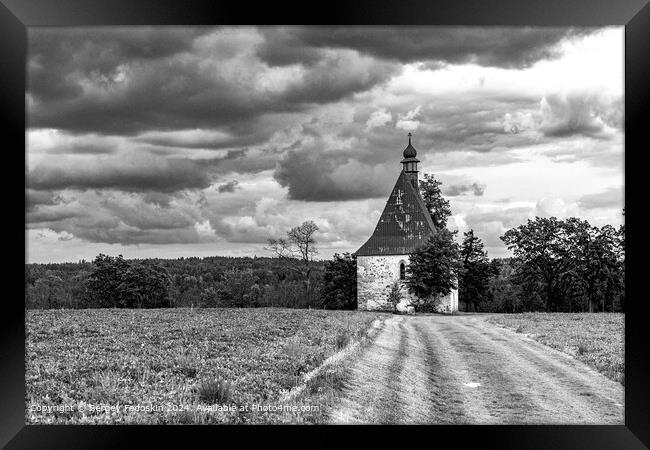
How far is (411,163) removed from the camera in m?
56.1

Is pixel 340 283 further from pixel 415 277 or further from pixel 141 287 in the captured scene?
pixel 141 287

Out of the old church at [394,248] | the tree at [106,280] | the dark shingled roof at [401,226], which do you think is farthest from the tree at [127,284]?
the dark shingled roof at [401,226]

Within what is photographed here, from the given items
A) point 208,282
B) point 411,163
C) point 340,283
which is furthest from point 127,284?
point 411,163

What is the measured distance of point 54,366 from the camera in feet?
Answer: 42.1

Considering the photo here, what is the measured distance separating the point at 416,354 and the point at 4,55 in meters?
12.8

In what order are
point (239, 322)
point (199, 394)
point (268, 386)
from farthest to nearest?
point (239, 322) < point (268, 386) < point (199, 394)

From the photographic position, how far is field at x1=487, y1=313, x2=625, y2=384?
1568 centimetres

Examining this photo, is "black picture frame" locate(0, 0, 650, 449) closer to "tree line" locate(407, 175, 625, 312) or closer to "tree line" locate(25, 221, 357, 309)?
"tree line" locate(25, 221, 357, 309)

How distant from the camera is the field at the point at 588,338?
15.7 m

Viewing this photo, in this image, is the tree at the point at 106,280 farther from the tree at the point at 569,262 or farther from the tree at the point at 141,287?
the tree at the point at 569,262
